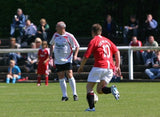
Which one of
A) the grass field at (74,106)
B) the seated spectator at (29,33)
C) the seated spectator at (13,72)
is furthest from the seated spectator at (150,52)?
the grass field at (74,106)

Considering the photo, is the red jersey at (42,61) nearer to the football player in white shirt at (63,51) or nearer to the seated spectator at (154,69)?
A: the seated spectator at (154,69)

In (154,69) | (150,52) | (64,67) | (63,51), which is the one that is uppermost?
(150,52)

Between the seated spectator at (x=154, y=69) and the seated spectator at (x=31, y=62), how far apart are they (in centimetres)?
506

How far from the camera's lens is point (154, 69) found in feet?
77.5

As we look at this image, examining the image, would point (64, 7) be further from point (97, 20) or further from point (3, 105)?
point (3, 105)

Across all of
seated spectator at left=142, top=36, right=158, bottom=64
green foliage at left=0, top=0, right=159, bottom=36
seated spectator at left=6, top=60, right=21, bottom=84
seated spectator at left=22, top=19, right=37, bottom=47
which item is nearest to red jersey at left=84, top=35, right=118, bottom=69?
seated spectator at left=142, top=36, right=158, bottom=64

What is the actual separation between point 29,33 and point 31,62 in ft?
8.64

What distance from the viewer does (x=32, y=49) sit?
2536 centimetres

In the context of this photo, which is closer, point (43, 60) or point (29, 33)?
point (43, 60)

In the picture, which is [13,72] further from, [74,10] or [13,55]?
[74,10]

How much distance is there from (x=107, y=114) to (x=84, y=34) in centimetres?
1980

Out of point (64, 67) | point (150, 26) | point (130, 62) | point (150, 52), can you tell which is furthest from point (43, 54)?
point (64, 67)

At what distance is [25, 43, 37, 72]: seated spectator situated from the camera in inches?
1013

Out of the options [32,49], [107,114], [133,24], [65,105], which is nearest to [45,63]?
[32,49]
